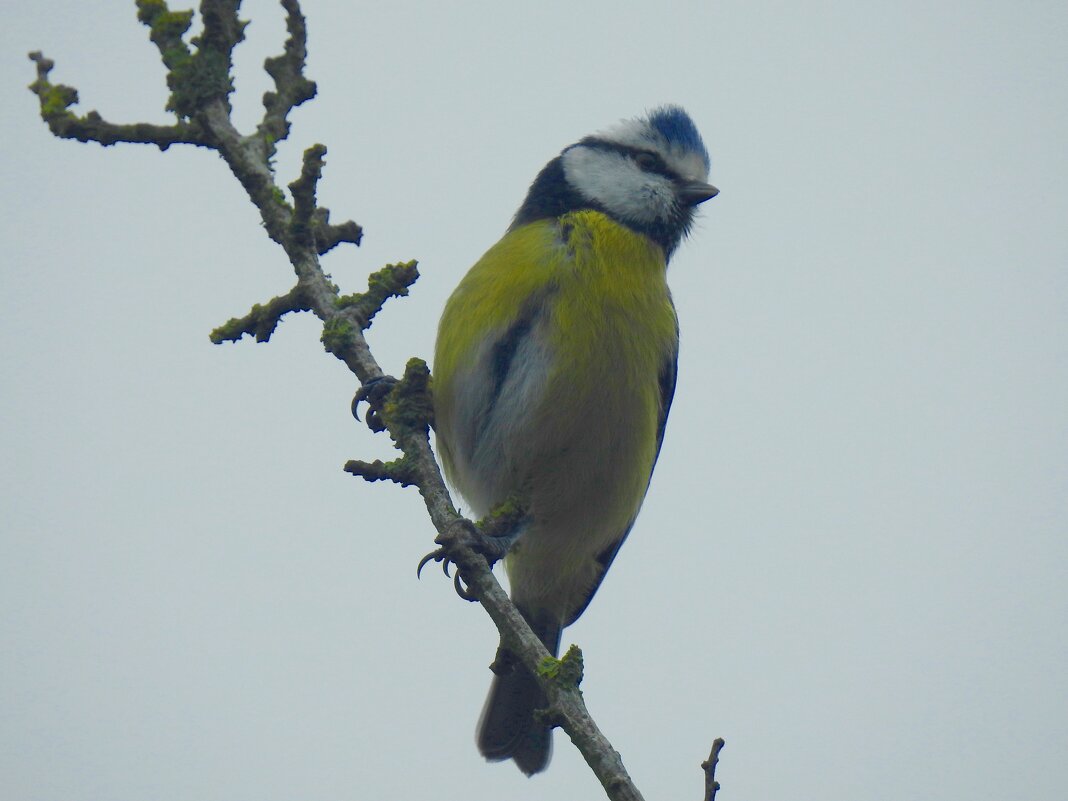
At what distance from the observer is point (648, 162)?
455 cm

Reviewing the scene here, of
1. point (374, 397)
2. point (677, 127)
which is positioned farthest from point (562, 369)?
point (677, 127)

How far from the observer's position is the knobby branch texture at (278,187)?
9.91 ft

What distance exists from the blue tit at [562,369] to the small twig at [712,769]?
148cm

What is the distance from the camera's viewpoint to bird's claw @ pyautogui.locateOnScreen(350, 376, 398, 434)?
3479 mm

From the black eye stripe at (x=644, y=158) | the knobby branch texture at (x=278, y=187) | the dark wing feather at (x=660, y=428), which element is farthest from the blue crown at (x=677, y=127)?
the knobby branch texture at (x=278, y=187)

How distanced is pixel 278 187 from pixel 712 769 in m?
2.10

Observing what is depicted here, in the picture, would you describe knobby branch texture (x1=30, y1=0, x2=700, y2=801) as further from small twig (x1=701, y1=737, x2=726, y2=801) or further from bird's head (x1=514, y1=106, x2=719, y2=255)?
bird's head (x1=514, y1=106, x2=719, y2=255)

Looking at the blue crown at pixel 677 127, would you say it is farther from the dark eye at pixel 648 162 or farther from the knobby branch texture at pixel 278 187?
the knobby branch texture at pixel 278 187

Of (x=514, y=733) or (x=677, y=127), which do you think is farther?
(x=677, y=127)

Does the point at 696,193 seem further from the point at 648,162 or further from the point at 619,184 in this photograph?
the point at 619,184

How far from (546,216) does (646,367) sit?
0.75 meters

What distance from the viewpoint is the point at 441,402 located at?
382cm

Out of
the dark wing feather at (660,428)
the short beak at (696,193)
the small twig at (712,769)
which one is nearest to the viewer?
the small twig at (712,769)

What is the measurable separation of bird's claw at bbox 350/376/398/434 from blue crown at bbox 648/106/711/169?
1807mm
